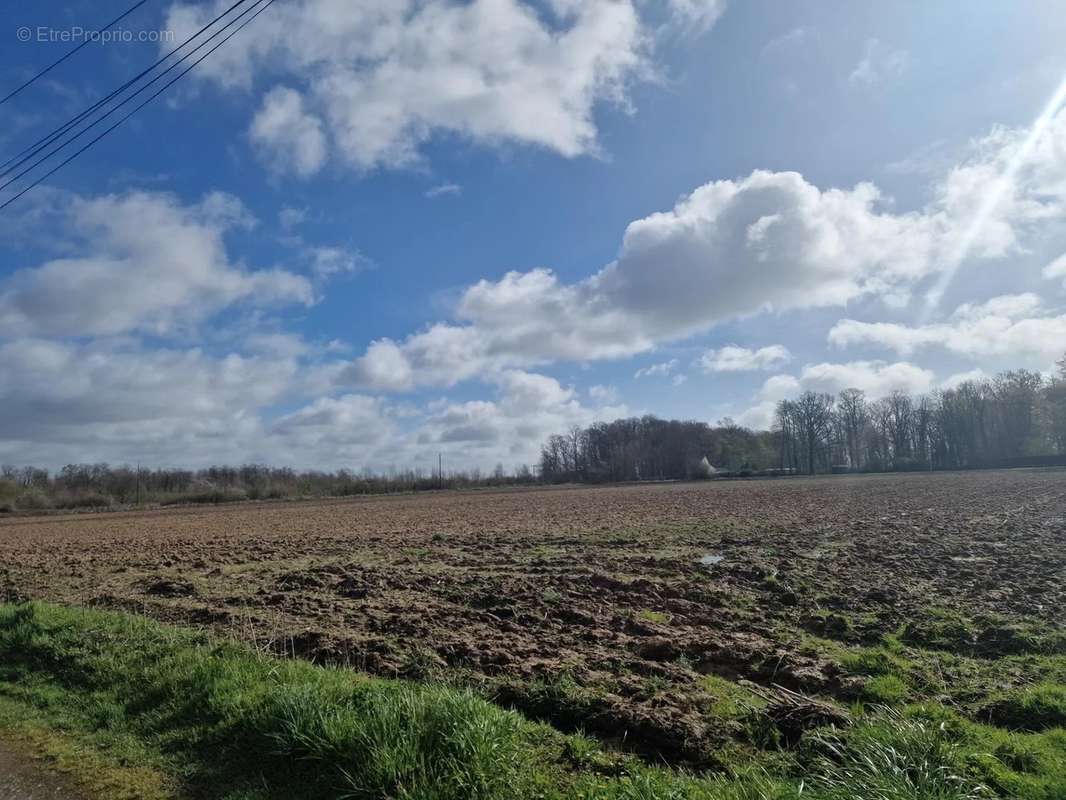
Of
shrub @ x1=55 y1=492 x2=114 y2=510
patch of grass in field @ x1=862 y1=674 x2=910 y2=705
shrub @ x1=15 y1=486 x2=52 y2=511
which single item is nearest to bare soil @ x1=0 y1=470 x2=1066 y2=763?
patch of grass in field @ x1=862 y1=674 x2=910 y2=705

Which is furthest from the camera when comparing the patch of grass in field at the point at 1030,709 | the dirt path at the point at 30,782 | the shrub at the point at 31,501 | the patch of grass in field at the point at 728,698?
the shrub at the point at 31,501

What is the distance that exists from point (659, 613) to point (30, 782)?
28.1 feet

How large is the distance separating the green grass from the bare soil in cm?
84

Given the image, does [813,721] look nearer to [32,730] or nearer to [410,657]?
[410,657]

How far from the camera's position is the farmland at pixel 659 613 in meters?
6.46

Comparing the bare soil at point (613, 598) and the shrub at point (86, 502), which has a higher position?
the bare soil at point (613, 598)

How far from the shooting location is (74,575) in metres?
17.2

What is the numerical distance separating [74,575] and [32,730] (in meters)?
13.6

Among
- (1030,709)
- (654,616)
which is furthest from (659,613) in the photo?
(1030,709)

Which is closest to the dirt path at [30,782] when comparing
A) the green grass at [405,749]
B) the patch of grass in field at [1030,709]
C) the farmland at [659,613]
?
the green grass at [405,749]

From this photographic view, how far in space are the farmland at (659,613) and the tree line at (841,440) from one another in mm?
102155

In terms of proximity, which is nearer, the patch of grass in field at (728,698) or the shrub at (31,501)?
the patch of grass in field at (728,698)

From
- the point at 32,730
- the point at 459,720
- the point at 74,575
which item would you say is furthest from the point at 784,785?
the point at 74,575

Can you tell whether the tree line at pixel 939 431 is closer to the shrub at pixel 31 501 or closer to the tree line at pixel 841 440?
the tree line at pixel 841 440
